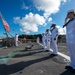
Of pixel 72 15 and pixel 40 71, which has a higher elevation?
pixel 72 15

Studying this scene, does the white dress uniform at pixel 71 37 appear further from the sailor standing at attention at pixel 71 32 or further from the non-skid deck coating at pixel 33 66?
the non-skid deck coating at pixel 33 66

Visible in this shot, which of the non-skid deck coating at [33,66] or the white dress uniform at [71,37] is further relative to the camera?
the white dress uniform at [71,37]

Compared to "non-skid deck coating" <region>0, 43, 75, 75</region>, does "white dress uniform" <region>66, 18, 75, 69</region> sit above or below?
above

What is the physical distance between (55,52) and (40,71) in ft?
16.8

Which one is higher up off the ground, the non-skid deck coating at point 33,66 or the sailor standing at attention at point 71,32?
the sailor standing at attention at point 71,32

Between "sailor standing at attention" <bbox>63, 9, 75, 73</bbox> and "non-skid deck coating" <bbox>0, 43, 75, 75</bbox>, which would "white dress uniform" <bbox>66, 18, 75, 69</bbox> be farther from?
"non-skid deck coating" <bbox>0, 43, 75, 75</bbox>

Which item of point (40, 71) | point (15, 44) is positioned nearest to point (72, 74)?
point (40, 71)

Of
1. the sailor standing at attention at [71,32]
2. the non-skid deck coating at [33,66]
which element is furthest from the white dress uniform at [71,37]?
the non-skid deck coating at [33,66]

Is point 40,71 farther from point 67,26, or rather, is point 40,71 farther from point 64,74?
point 67,26

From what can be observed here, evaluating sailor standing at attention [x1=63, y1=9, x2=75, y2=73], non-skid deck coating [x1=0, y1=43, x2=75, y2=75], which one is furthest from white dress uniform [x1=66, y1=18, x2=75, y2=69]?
non-skid deck coating [x1=0, y1=43, x2=75, y2=75]

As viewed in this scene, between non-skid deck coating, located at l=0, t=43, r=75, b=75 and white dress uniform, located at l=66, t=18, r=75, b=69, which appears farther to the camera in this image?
white dress uniform, located at l=66, t=18, r=75, b=69

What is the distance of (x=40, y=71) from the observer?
5.26m

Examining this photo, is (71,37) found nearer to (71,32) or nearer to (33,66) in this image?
(71,32)

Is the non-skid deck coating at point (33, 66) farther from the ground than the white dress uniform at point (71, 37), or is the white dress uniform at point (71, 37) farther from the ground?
the white dress uniform at point (71, 37)
